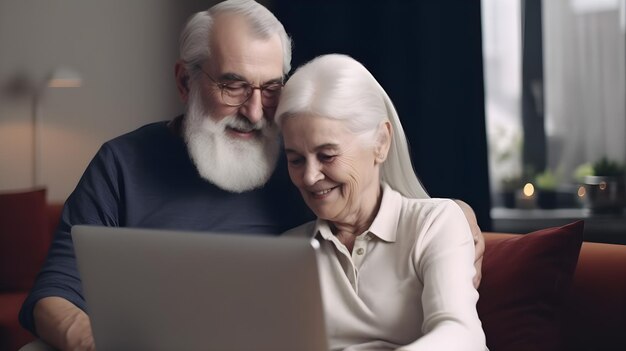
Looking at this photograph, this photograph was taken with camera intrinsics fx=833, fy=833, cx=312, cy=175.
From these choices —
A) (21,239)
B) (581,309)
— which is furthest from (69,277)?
(21,239)

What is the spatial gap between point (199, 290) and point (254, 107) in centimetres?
81

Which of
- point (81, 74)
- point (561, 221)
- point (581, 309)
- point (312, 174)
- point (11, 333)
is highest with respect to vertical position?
point (81, 74)

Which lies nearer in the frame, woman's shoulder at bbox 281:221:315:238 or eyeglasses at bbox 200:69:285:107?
woman's shoulder at bbox 281:221:315:238

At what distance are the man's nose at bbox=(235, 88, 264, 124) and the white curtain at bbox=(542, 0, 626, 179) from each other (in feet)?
10.1

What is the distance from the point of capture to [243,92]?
6.70 feet

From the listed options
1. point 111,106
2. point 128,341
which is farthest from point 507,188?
point 128,341

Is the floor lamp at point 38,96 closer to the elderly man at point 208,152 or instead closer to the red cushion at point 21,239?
the red cushion at point 21,239

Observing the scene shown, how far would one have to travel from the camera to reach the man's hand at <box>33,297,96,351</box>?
1.72m

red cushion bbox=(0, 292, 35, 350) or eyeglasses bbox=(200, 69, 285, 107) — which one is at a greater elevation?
eyeglasses bbox=(200, 69, 285, 107)

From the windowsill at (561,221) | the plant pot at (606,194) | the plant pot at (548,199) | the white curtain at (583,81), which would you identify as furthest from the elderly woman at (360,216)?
the white curtain at (583,81)

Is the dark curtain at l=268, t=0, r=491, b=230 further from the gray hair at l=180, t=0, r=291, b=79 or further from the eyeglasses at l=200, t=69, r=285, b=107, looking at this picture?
the eyeglasses at l=200, t=69, r=285, b=107

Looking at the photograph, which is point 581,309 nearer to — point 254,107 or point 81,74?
point 254,107

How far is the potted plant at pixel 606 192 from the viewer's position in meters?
4.16

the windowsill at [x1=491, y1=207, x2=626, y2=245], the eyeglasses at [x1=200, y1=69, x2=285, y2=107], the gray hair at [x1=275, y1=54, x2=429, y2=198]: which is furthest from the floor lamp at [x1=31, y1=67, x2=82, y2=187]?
the gray hair at [x1=275, y1=54, x2=429, y2=198]
